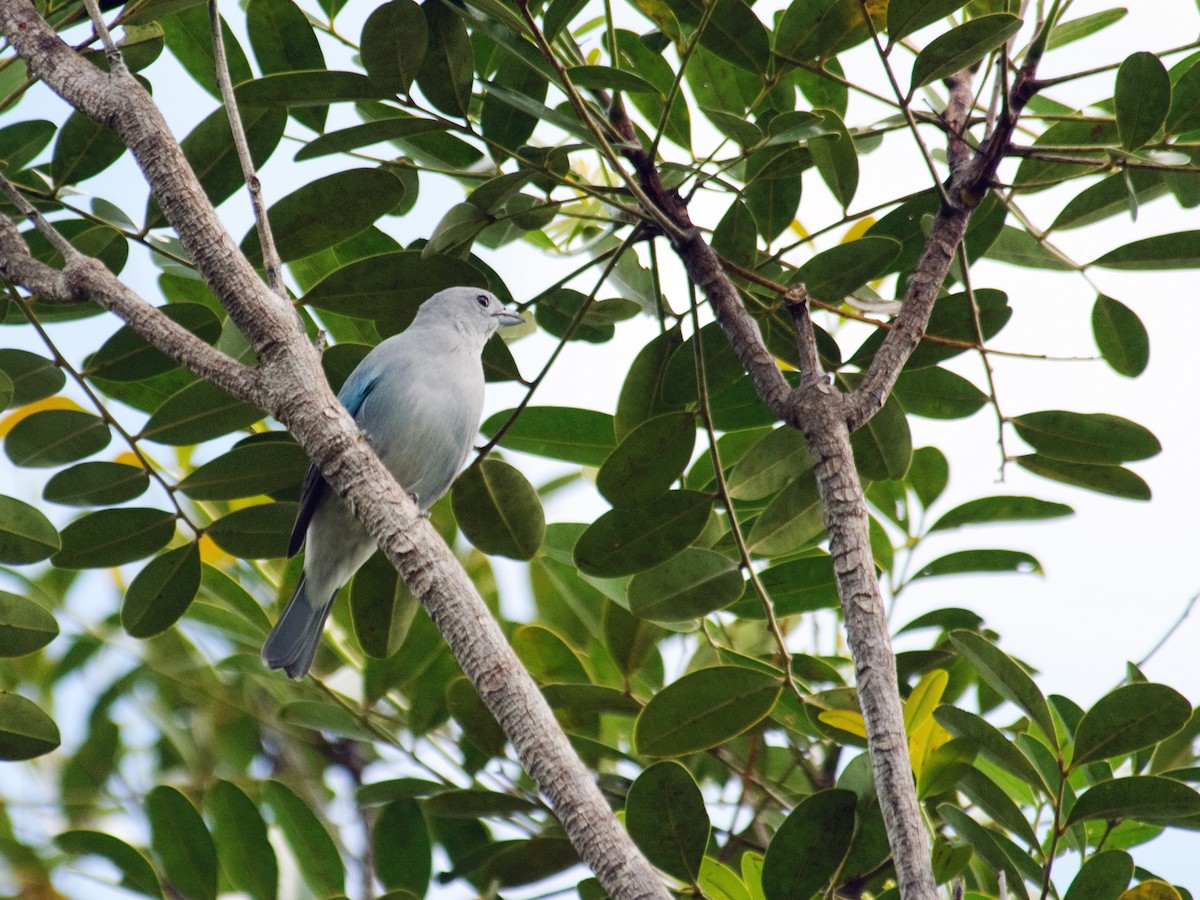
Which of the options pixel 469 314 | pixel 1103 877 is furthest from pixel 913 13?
pixel 469 314

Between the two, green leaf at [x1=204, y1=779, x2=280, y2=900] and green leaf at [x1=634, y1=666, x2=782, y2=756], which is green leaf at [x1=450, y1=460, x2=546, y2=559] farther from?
green leaf at [x1=204, y1=779, x2=280, y2=900]

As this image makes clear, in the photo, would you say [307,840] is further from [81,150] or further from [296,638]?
[81,150]

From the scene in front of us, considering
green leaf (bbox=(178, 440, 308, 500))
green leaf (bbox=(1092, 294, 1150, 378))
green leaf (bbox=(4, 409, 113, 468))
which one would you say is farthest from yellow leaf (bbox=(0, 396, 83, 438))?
green leaf (bbox=(1092, 294, 1150, 378))

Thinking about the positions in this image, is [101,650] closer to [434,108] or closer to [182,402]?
[182,402]

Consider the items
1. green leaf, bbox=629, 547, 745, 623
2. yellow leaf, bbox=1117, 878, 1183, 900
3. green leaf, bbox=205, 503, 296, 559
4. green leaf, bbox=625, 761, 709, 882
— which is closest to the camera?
yellow leaf, bbox=1117, 878, 1183, 900

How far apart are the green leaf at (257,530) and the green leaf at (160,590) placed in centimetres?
10

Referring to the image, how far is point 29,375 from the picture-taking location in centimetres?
314

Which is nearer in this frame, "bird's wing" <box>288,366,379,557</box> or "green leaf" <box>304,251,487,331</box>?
"green leaf" <box>304,251,487,331</box>

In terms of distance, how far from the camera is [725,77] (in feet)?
10.3

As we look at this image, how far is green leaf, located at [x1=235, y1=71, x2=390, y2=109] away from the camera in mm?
2631

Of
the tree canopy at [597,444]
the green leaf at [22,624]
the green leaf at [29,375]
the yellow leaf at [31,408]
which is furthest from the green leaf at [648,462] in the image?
the yellow leaf at [31,408]

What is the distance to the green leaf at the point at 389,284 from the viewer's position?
2975mm

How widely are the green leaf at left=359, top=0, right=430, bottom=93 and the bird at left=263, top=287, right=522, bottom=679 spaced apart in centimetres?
111

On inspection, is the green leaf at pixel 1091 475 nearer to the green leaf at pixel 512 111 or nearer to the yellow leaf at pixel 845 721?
the yellow leaf at pixel 845 721
